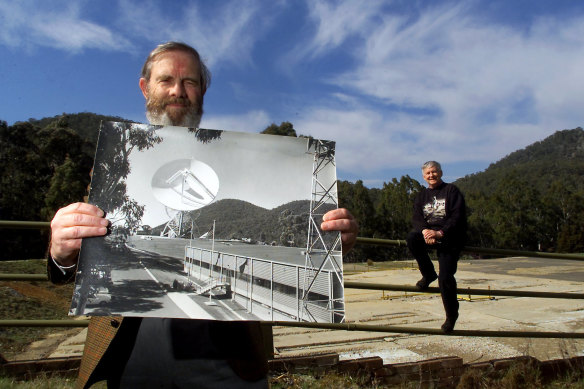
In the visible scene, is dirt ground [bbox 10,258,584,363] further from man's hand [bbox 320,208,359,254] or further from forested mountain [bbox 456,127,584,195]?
forested mountain [bbox 456,127,584,195]

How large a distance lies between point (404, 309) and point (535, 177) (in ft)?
366

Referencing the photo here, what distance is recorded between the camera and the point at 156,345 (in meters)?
1.12

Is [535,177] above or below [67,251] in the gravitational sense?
above

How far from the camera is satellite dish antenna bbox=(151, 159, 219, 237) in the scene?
116 cm

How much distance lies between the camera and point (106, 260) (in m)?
1.07

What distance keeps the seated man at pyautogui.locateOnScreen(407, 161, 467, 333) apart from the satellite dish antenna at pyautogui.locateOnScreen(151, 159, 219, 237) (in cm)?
161

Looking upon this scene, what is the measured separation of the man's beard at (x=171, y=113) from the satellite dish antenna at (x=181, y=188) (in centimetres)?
26

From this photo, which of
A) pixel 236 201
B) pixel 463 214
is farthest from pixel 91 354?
pixel 463 214

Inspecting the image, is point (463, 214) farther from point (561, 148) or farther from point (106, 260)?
point (561, 148)

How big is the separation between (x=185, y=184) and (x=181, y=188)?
0.02 meters

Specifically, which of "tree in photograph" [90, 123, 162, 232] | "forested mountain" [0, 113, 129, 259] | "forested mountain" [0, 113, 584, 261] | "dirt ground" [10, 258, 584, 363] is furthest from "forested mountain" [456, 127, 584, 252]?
"tree in photograph" [90, 123, 162, 232]

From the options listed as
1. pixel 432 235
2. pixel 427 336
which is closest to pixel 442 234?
pixel 432 235

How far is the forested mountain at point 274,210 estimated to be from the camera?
48.3 inches

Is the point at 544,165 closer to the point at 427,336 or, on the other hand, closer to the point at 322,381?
the point at 427,336
